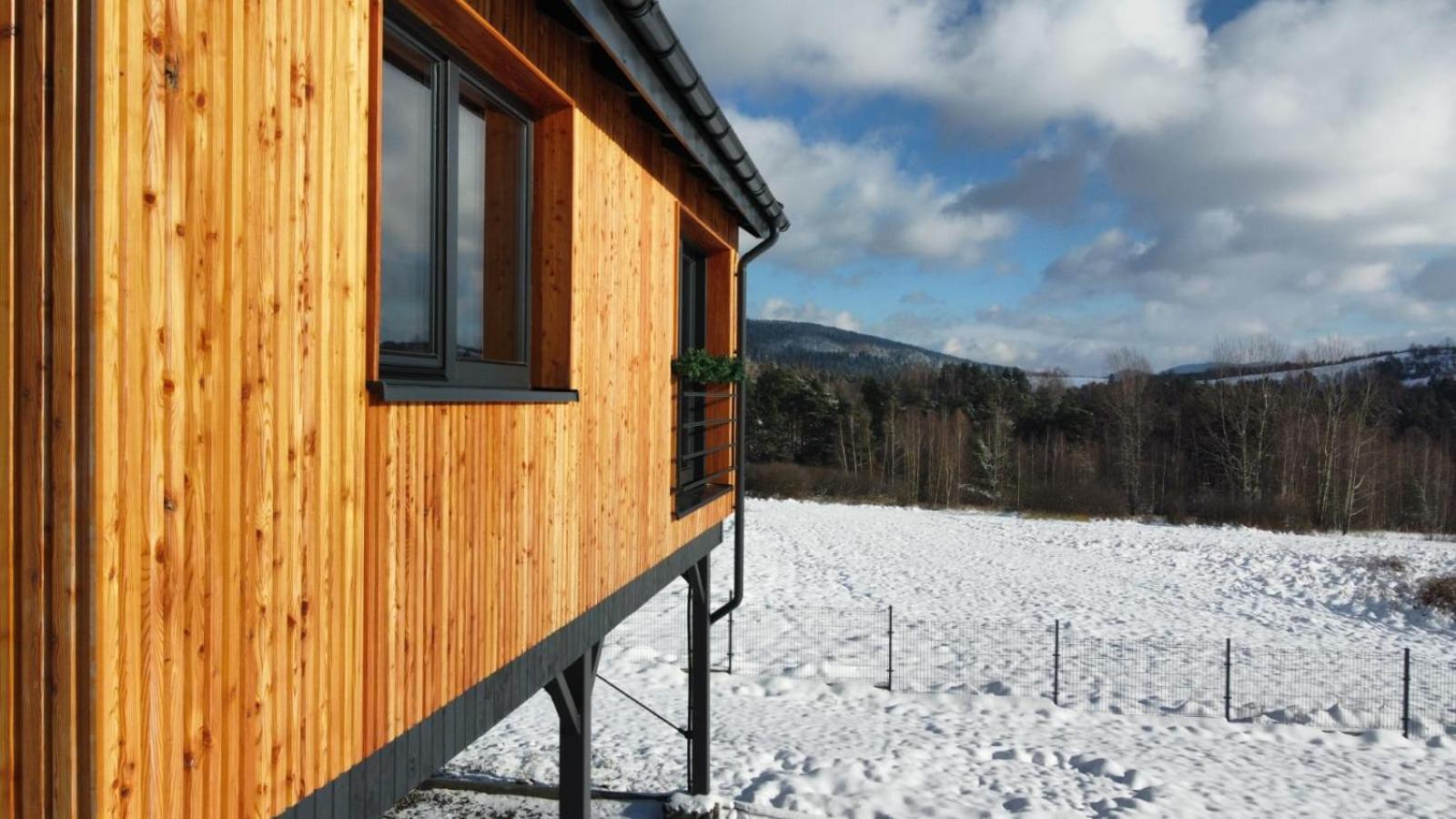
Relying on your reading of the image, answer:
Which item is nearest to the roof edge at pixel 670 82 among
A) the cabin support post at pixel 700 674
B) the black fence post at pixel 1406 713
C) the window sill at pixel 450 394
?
the window sill at pixel 450 394

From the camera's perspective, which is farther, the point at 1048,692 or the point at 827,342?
Answer: the point at 827,342

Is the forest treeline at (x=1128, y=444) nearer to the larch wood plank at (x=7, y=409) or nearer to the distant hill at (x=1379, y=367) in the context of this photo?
the distant hill at (x=1379, y=367)

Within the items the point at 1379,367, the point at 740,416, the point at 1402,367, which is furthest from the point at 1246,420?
the point at 1402,367

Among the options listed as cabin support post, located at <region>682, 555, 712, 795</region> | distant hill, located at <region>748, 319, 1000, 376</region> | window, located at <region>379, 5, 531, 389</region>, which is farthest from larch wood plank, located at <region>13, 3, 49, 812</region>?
distant hill, located at <region>748, 319, 1000, 376</region>

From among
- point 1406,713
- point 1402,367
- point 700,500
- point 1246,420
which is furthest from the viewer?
point 1402,367

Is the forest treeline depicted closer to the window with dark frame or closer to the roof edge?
the window with dark frame

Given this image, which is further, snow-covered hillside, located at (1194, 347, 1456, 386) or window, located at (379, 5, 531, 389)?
snow-covered hillside, located at (1194, 347, 1456, 386)

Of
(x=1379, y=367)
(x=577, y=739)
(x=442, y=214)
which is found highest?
(x=1379, y=367)

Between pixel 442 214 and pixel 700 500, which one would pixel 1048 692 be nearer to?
pixel 700 500

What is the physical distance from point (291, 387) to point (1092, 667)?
13.7 meters

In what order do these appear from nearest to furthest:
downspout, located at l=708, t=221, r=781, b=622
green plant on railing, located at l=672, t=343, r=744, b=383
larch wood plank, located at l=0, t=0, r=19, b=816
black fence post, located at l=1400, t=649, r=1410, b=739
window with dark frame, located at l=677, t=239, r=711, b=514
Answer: larch wood plank, located at l=0, t=0, r=19, b=816, green plant on railing, located at l=672, t=343, r=744, b=383, window with dark frame, located at l=677, t=239, r=711, b=514, downspout, located at l=708, t=221, r=781, b=622, black fence post, located at l=1400, t=649, r=1410, b=739

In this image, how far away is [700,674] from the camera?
7207 mm

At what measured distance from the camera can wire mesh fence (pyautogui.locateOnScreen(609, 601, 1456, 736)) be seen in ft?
37.1

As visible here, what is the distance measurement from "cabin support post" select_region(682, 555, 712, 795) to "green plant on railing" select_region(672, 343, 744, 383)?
169 cm
